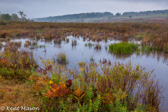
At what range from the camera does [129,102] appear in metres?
3.69

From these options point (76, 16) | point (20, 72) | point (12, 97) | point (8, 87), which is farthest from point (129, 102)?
point (76, 16)

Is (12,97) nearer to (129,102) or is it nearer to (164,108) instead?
(129,102)

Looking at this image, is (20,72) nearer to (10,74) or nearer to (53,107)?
(10,74)

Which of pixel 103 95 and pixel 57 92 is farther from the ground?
pixel 57 92

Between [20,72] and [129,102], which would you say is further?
[20,72]

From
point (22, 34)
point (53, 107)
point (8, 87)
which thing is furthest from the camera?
point (22, 34)

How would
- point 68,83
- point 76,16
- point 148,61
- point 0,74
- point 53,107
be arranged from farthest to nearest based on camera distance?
point 76,16 < point 148,61 < point 0,74 < point 68,83 < point 53,107

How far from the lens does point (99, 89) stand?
3.84 metres

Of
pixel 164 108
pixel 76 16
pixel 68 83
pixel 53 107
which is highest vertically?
pixel 76 16

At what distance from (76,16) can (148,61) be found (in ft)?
644

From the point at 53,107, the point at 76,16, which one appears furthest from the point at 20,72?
the point at 76,16

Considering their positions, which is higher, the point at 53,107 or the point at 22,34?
the point at 22,34

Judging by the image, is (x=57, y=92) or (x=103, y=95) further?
(x=103, y=95)

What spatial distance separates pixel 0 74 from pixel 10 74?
362 mm
